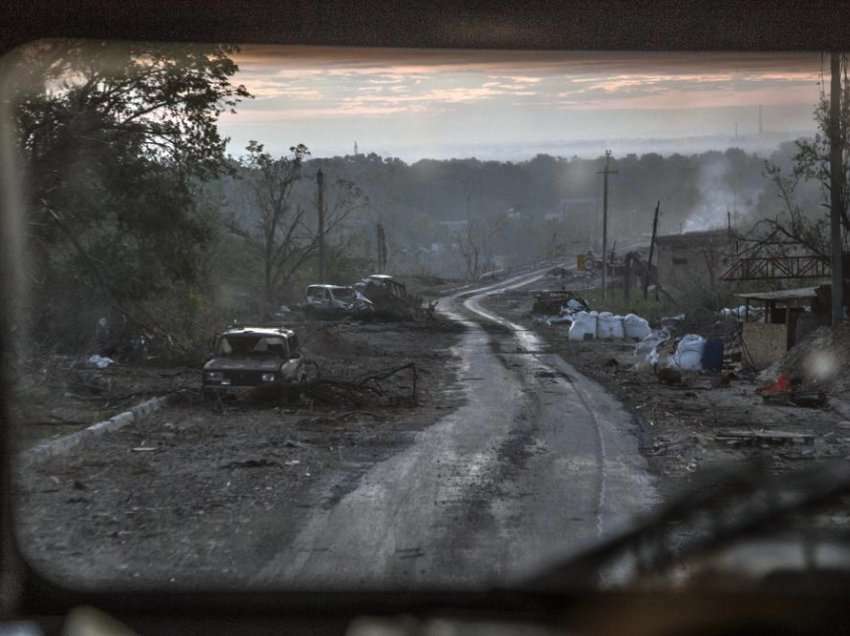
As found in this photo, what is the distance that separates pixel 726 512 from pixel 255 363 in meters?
8.41

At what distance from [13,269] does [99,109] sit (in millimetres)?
2946

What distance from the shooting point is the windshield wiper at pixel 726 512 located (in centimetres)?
178

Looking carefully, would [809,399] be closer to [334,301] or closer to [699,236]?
[334,301]

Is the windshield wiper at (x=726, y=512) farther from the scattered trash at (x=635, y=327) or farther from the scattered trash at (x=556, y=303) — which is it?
the scattered trash at (x=635, y=327)

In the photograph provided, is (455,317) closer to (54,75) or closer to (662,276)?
(54,75)

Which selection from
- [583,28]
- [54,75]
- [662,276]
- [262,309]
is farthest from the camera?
[662,276]

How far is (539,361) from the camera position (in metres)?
11.5

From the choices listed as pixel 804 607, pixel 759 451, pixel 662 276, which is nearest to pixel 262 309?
pixel 759 451

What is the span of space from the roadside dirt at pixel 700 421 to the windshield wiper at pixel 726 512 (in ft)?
0.65

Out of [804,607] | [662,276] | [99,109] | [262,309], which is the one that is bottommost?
[662,276]

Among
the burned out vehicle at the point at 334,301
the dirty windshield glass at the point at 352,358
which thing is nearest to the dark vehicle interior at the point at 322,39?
the dirty windshield glass at the point at 352,358

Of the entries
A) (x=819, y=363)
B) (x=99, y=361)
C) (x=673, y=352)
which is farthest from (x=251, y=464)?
(x=673, y=352)

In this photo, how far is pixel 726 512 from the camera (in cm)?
189

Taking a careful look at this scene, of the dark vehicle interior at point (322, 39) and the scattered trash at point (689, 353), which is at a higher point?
the dark vehicle interior at point (322, 39)
